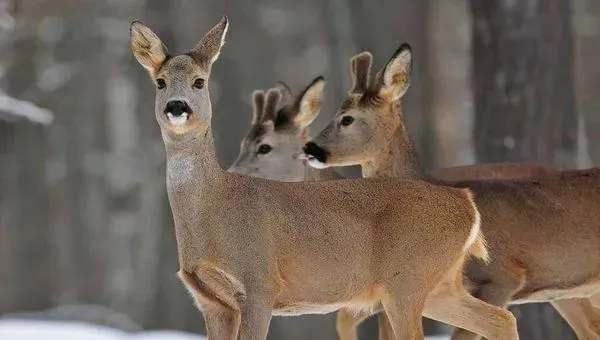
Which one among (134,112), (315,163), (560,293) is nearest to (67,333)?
(134,112)

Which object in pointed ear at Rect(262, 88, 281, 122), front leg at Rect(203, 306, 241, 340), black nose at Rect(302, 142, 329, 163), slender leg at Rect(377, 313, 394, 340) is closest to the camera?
front leg at Rect(203, 306, 241, 340)

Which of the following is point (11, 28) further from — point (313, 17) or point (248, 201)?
point (248, 201)

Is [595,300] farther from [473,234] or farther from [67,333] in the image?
[67,333]

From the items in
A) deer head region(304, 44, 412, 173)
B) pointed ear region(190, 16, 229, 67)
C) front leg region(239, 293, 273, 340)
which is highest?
pointed ear region(190, 16, 229, 67)

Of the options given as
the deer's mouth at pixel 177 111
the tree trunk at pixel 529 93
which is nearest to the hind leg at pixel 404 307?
the deer's mouth at pixel 177 111

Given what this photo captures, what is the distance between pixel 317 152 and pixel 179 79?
2519 mm

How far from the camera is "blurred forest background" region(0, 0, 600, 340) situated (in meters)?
16.3

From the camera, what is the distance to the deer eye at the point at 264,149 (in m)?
10.6

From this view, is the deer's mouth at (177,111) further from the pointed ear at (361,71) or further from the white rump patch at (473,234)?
the pointed ear at (361,71)

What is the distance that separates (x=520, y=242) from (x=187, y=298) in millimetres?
7679

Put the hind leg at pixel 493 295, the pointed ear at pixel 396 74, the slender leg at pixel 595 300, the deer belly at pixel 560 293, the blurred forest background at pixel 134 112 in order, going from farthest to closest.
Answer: the blurred forest background at pixel 134 112 < the slender leg at pixel 595 300 < the pointed ear at pixel 396 74 < the deer belly at pixel 560 293 < the hind leg at pixel 493 295

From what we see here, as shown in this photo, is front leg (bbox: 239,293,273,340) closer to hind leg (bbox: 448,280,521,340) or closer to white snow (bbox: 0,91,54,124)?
hind leg (bbox: 448,280,521,340)

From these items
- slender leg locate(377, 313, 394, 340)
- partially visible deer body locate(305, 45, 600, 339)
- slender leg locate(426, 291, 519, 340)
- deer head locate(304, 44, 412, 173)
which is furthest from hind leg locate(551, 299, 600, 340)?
slender leg locate(426, 291, 519, 340)

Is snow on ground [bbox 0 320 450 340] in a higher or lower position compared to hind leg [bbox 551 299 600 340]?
lower
